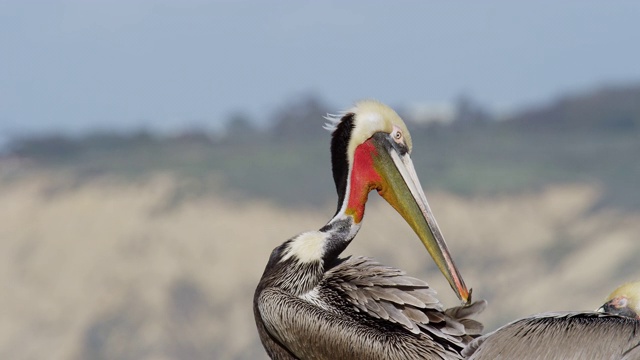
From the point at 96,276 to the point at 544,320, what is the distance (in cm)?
2889

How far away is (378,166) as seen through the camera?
6.26m

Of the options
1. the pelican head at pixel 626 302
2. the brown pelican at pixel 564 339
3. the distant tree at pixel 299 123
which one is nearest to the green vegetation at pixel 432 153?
the distant tree at pixel 299 123

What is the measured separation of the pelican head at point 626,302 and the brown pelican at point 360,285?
0.88 metres

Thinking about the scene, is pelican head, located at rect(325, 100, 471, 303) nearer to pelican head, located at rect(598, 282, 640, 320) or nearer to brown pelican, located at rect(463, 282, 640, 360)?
brown pelican, located at rect(463, 282, 640, 360)

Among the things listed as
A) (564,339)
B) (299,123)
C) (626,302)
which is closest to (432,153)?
(299,123)

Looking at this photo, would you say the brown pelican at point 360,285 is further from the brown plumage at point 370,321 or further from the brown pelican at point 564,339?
the brown pelican at point 564,339

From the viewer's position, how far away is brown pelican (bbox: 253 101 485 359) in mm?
5895

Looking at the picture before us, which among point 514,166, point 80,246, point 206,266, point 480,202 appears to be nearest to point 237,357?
point 206,266

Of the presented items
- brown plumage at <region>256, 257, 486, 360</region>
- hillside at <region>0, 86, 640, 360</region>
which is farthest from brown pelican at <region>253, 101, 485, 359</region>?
hillside at <region>0, 86, 640, 360</region>

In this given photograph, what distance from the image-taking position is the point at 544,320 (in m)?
5.68

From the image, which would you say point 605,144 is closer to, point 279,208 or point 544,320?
point 279,208

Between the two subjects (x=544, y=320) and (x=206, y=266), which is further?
(x=206, y=266)

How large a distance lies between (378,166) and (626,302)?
1.45m

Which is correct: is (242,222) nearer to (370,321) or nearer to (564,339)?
(370,321)
